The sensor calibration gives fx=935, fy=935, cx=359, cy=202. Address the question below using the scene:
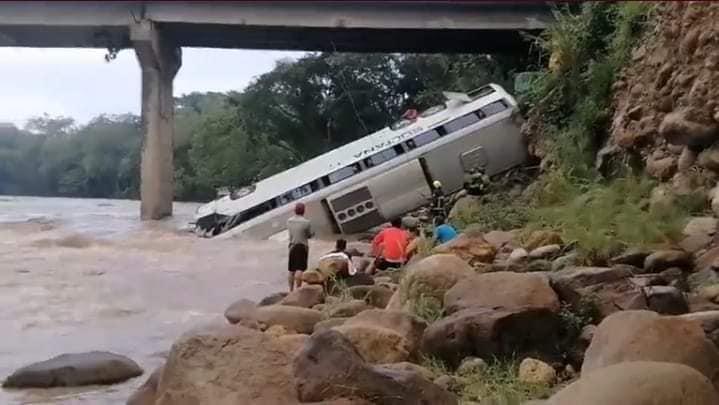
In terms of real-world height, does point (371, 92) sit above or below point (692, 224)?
above

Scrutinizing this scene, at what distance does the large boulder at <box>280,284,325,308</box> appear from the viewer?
10653mm

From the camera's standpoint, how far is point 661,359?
16.8ft

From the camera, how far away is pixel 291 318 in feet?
30.8

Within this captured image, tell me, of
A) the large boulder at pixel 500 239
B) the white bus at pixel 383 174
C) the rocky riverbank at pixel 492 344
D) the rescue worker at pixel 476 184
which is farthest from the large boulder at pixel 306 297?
the white bus at pixel 383 174

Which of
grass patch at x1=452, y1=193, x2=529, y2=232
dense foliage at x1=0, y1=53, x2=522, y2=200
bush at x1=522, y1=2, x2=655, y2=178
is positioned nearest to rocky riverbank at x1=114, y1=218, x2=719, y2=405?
grass patch at x1=452, y1=193, x2=529, y2=232

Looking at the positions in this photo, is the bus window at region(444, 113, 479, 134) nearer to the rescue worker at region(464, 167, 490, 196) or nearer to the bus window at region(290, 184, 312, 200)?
the rescue worker at region(464, 167, 490, 196)

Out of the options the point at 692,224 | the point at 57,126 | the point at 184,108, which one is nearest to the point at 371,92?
the point at 184,108

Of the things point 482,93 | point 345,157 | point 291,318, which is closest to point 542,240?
point 291,318

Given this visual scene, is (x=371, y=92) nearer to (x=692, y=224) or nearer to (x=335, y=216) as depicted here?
(x=335, y=216)

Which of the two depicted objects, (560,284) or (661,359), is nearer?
(661,359)

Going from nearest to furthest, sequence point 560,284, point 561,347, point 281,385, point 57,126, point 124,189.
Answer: point 281,385, point 561,347, point 560,284, point 124,189, point 57,126

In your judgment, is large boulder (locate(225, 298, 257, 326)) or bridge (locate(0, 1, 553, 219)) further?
bridge (locate(0, 1, 553, 219))

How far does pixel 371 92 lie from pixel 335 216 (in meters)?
24.3

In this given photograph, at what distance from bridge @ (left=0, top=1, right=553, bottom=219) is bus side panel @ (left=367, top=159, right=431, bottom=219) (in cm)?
741
